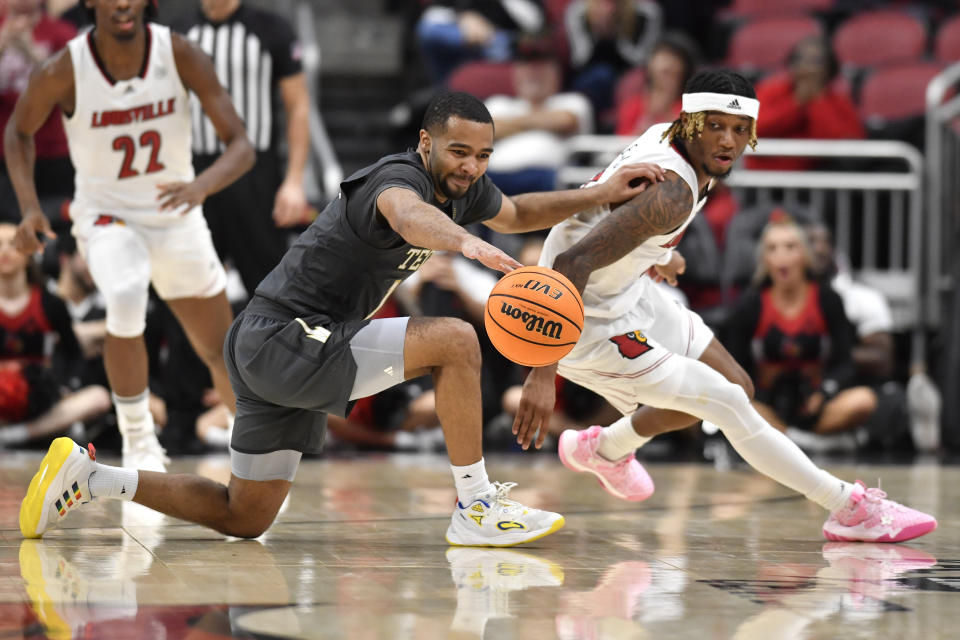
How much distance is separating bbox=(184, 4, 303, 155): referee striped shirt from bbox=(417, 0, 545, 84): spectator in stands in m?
3.57

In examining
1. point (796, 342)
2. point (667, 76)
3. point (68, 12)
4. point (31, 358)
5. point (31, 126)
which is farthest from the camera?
point (68, 12)

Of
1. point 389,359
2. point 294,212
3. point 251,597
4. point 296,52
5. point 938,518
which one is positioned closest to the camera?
point 251,597

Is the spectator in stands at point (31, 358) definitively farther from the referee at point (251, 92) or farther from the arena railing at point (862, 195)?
the arena railing at point (862, 195)

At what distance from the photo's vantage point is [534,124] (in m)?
10.2

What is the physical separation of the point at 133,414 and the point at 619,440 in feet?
7.22

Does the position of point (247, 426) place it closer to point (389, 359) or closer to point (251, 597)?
point (389, 359)

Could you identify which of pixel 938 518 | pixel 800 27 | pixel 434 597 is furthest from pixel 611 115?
pixel 434 597

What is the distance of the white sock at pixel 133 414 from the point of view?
20.1 feet

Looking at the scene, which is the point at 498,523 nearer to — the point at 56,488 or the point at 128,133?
the point at 56,488

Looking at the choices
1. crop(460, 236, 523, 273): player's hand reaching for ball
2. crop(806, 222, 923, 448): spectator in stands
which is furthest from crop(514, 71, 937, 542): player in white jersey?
crop(806, 222, 923, 448): spectator in stands

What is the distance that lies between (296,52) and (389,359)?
392 cm

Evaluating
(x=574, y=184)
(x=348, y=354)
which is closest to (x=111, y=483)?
(x=348, y=354)

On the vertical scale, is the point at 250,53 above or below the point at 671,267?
above

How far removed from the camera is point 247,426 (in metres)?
4.68
